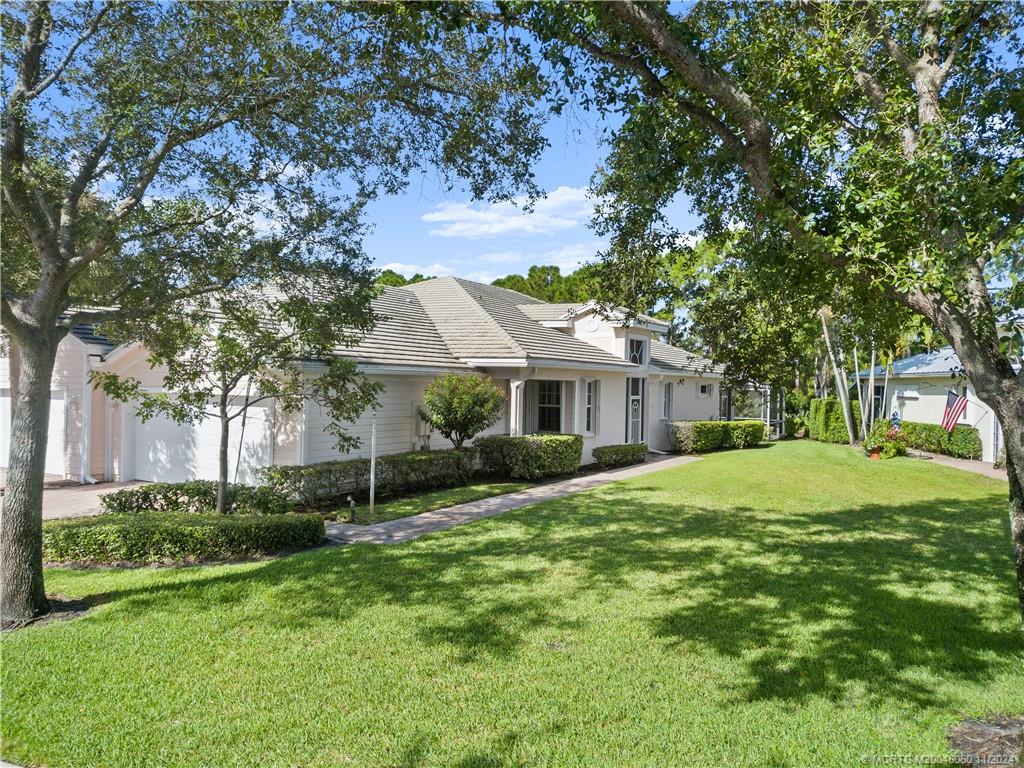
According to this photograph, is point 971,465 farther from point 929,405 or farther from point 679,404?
point 679,404

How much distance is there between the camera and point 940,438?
24703 mm

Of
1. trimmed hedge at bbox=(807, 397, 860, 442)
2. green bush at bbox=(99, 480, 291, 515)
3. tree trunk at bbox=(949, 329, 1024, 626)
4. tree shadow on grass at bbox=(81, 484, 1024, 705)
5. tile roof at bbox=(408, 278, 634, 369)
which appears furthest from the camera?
trimmed hedge at bbox=(807, 397, 860, 442)

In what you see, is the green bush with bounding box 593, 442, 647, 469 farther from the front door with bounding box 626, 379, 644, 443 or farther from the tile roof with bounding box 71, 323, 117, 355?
the tile roof with bounding box 71, 323, 117, 355

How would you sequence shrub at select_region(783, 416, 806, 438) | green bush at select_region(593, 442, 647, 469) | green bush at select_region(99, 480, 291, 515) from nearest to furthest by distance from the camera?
green bush at select_region(99, 480, 291, 515) → green bush at select_region(593, 442, 647, 469) → shrub at select_region(783, 416, 806, 438)

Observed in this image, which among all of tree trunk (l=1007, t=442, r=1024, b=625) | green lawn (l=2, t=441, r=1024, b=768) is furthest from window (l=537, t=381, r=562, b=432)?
tree trunk (l=1007, t=442, r=1024, b=625)

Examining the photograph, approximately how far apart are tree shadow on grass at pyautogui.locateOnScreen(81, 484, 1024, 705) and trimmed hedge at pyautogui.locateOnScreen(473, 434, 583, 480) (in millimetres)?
4997

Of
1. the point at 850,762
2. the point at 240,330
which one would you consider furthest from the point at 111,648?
the point at 850,762

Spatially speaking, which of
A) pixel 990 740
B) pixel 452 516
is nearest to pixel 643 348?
pixel 452 516

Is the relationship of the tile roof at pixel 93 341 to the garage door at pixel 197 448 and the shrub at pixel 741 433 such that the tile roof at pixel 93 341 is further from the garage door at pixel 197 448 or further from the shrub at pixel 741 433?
the shrub at pixel 741 433

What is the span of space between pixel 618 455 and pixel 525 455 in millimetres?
4889

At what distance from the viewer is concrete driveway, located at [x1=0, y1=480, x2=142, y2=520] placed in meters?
11.3

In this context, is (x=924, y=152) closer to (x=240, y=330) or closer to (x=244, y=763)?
(x=244, y=763)

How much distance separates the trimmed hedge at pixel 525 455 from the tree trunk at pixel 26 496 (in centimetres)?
1066

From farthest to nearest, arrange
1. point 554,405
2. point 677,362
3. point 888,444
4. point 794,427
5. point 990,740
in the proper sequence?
point 794,427 < point 677,362 < point 888,444 < point 554,405 < point 990,740
